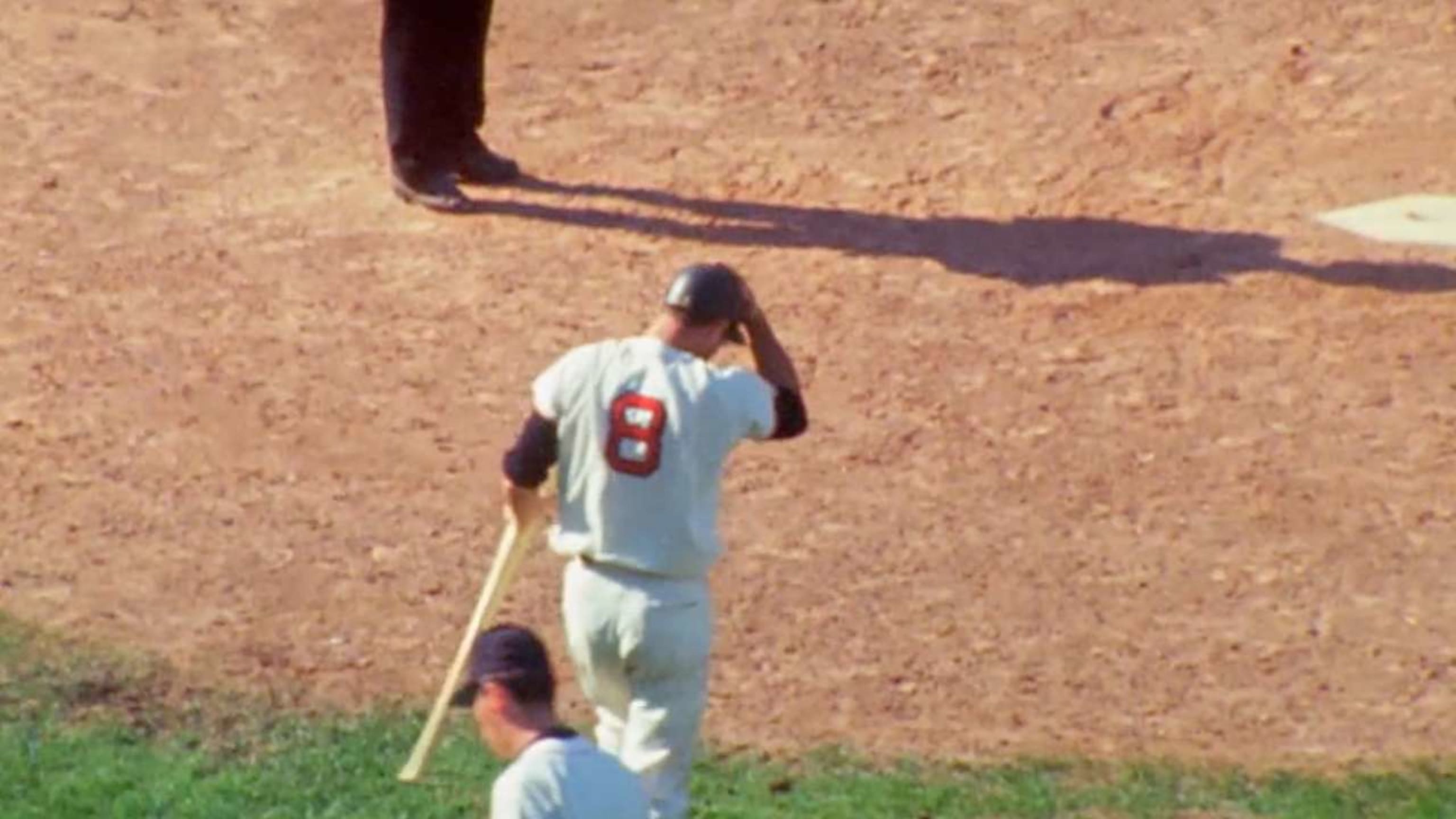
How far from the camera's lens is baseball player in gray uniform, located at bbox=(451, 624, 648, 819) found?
6.46m

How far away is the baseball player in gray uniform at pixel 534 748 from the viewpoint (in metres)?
6.46

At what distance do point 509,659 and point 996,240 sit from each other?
6995 mm

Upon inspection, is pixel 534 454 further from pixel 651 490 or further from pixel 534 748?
pixel 534 748

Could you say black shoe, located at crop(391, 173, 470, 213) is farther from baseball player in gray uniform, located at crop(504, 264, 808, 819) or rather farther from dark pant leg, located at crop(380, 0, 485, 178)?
baseball player in gray uniform, located at crop(504, 264, 808, 819)

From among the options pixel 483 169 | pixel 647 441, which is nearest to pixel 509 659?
pixel 647 441

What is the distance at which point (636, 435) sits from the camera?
791 centimetres

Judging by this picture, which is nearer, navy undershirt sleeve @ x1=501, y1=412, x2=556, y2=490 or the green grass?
→ navy undershirt sleeve @ x1=501, y1=412, x2=556, y2=490

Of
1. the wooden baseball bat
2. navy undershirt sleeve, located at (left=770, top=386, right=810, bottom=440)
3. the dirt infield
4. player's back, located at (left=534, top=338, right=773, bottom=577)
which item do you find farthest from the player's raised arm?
the dirt infield

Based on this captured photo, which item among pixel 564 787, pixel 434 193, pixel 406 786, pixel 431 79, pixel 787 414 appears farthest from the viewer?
pixel 434 193

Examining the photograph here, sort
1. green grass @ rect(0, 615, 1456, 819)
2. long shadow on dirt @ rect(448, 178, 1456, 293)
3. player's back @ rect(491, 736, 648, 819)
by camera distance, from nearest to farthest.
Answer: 1. player's back @ rect(491, 736, 648, 819)
2. green grass @ rect(0, 615, 1456, 819)
3. long shadow on dirt @ rect(448, 178, 1456, 293)

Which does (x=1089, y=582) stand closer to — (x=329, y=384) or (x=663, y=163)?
(x=329, y=384)

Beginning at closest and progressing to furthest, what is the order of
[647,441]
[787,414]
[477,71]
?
[647,441] < [787,414] < [477,71]

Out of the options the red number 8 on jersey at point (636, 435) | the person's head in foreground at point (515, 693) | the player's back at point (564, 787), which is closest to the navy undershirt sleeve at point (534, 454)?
the red number 8 on jersey at point (636, 435)

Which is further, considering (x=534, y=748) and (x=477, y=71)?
(x=477, y=71)
